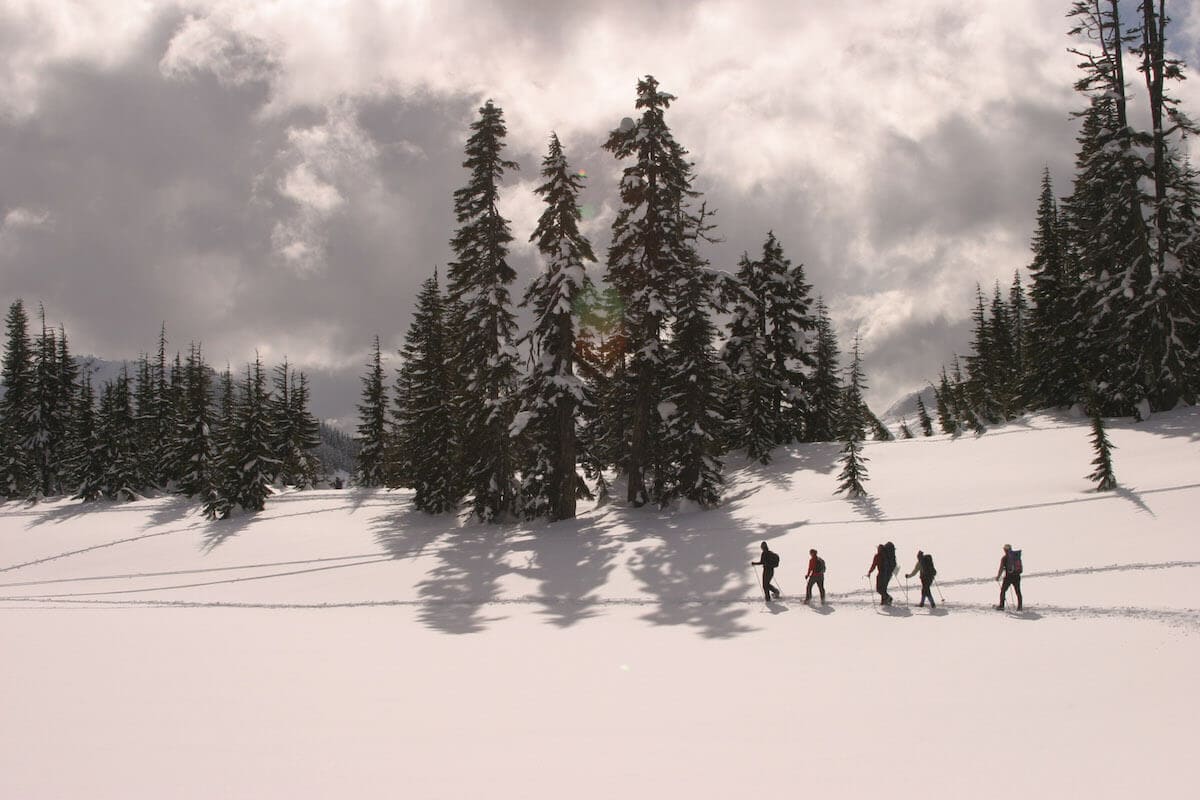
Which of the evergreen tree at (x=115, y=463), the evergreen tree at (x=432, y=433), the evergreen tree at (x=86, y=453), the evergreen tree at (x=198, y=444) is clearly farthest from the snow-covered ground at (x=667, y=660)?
the evergreen tree at (x=86, y=453)

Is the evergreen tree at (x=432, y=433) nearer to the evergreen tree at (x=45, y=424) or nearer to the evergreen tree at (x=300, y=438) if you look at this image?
the evergreen tree at (x=300, y=438)

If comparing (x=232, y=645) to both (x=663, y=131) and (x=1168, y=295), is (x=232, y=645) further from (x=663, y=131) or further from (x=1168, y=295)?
(x=1168, y=295)

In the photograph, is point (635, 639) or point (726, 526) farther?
point (726, 526)

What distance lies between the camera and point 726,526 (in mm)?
22234

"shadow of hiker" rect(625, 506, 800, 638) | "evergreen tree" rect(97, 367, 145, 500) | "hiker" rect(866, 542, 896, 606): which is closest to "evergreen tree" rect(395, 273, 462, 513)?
"shadow of hiker" rect(625, 506, 800, 638)

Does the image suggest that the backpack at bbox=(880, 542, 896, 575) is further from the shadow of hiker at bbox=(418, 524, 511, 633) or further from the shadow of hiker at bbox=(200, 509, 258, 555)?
the shadow of hiker at bbox=(200, 509, 258, 555)

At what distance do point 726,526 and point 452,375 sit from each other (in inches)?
573

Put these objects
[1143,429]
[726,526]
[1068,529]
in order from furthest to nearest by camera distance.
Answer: [1143,429]
[726,526]
[1068,529]

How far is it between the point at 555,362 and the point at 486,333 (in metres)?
3.75

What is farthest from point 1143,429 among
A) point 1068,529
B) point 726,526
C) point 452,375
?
point 452,375

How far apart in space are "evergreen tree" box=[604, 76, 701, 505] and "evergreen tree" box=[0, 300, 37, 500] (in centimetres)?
6014

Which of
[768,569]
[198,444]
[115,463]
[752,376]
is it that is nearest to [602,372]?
[752,376]

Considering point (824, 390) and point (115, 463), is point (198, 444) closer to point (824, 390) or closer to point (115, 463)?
point (115, 463)

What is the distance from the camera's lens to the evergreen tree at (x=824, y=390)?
131ft
